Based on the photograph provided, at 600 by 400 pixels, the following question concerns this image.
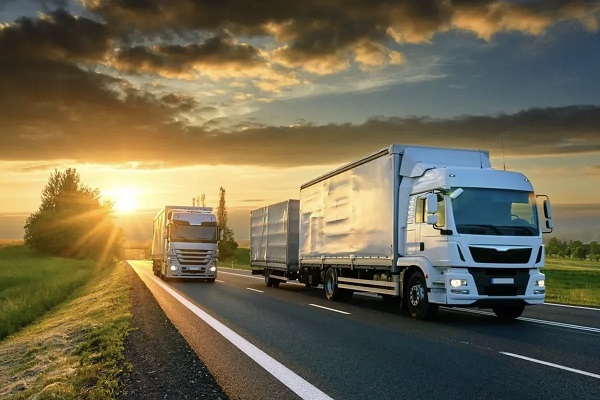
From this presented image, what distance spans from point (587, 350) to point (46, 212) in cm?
8302

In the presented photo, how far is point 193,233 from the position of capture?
2933 centimetres

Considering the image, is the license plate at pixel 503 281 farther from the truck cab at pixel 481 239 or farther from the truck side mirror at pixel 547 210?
the truck side mirror at pixel 547 210

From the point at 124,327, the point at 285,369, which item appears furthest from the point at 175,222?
the point at 285,369

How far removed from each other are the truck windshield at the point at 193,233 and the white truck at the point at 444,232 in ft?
46.8

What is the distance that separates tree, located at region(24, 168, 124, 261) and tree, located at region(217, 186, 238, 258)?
639 inches

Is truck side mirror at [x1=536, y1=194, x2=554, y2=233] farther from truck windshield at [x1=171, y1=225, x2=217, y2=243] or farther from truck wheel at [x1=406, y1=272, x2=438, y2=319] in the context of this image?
truck windshield at [x1=171, y1=225, x2=217, y2=243]

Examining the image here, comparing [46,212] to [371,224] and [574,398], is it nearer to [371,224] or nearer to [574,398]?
[371,224]

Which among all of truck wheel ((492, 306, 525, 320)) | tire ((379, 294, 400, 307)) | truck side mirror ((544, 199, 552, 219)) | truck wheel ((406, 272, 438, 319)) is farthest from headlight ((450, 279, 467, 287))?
tire ((379, 294, 400, 307))

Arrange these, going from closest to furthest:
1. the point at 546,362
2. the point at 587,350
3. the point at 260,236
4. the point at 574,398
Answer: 1. the point at 574,398
2. the point at 546,362
3. the point at 587,350
4. the point at 260,236

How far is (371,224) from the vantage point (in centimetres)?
1527

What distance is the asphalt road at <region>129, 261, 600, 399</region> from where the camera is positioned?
6.10 metres

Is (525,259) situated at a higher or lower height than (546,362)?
higher

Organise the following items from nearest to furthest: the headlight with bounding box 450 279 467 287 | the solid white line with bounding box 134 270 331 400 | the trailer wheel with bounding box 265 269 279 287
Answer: the solid white line with bounding box 134 270 331 400
the headlight with bounding box 450 279 467 287
the trailer wheel with bounding box 265 269 279 287

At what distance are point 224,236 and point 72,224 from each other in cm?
2419
